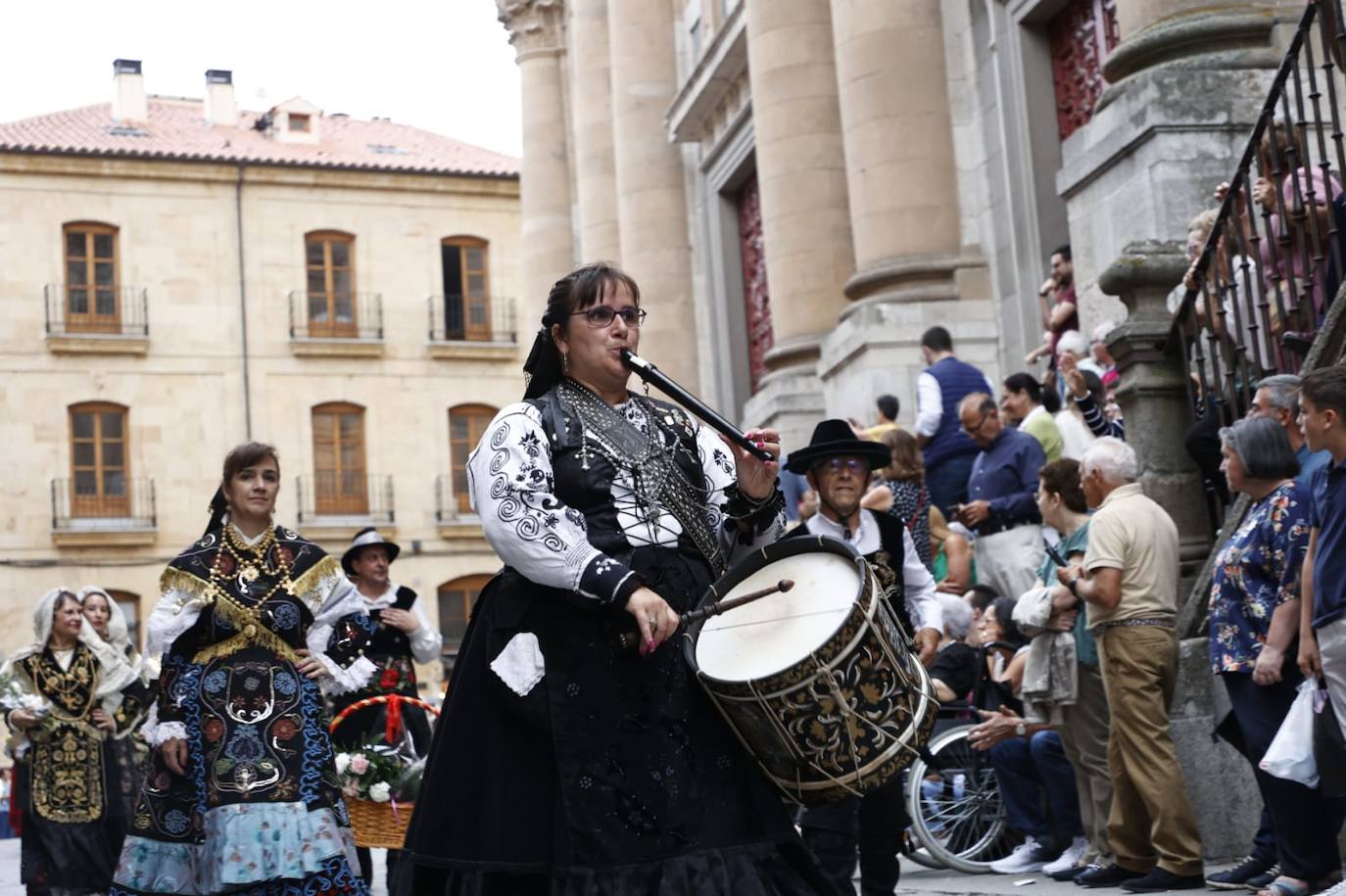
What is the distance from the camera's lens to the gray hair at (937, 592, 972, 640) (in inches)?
417

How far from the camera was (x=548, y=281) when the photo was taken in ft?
98.3

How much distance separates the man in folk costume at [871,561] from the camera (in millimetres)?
7660

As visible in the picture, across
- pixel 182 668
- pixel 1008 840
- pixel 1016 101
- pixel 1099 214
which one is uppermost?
pixel 1016 101

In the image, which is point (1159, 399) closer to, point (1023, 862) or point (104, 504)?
point (1023, 862)

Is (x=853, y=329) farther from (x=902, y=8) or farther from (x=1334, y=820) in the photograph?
(x=1334, y=820)

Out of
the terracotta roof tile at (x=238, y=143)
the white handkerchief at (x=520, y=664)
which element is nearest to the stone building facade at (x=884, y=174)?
the white handkerchief at (x=520, y=664)

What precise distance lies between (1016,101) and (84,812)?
9051mm

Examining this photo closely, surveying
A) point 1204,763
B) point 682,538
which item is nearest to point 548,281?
point 1204,763

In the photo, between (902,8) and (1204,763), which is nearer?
(1204,763)

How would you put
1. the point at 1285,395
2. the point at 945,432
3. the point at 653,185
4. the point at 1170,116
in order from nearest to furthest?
the point at 1285,395
the point at 1170,116
the point at 945,432
the point at 653,185

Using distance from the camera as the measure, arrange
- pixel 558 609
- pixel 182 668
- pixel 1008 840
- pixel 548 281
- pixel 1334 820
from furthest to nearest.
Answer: pixel 548 281, pixel 1008 840, pixel 182 668, pixel 1334 820, pixel 558 609

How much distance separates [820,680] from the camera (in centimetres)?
466

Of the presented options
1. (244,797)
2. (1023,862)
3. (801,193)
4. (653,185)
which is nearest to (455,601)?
(653,185)

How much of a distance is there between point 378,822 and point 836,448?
10.2 ft
